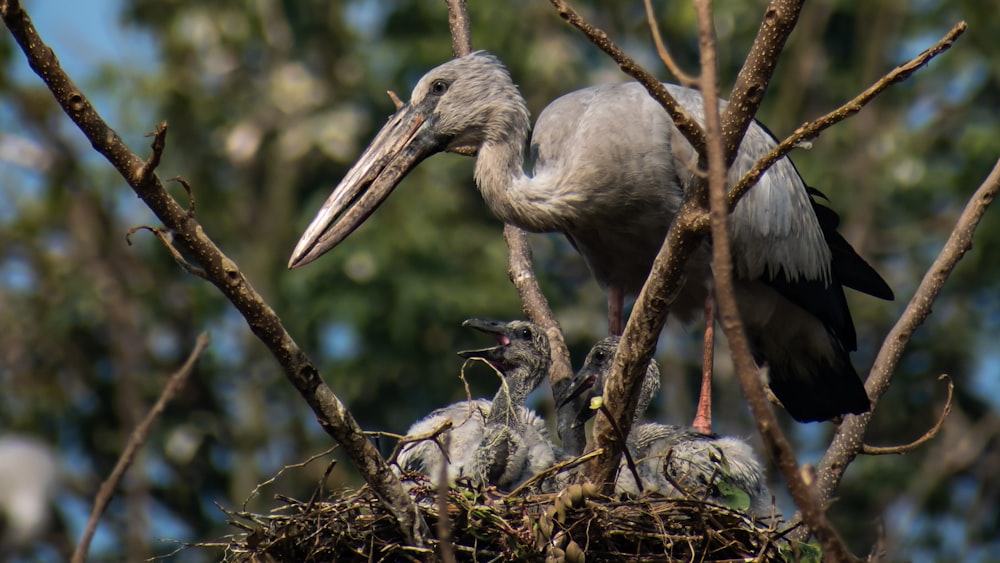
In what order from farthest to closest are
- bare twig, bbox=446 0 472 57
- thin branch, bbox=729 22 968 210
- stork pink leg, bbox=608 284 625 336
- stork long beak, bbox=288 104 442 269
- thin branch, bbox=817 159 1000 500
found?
bare twig, bbox=446 0 472 57 → stork pink leg, bbox=608 284 625 336 → stork long beak, bbox=288 104 442 269 → thin branch, bbox=817 159 1000 500 → thin branch, bbox=729 22 968 210

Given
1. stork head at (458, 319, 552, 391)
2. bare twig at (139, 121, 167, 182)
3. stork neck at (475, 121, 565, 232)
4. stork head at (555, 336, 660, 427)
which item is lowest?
stork head at (555, 336, 660, 427)

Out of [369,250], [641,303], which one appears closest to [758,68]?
[641,303]

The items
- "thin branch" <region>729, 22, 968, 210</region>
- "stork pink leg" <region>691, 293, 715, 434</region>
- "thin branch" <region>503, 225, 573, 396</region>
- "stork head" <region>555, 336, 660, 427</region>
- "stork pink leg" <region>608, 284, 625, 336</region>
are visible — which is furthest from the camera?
"stork pink leg" <region>608, 284, 625, 336</region>

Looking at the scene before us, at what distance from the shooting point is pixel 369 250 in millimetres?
12906

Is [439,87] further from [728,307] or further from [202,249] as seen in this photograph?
[728,307]

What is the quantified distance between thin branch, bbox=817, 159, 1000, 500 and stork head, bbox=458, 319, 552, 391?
51.3 inches

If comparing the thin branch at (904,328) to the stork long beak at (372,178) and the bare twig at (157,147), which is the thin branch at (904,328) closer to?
the stork long beak at (372,178)

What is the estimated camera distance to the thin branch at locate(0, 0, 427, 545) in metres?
3.72

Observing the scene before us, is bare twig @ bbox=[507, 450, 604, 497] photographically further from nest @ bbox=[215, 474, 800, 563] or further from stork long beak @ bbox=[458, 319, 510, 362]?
stork long beak @ bbox=[458, 319, 510, 362]

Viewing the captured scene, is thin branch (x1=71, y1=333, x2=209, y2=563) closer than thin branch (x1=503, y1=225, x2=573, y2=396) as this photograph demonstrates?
Yes

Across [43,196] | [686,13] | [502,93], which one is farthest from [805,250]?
[43,196]

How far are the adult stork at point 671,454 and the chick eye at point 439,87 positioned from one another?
4.43ft

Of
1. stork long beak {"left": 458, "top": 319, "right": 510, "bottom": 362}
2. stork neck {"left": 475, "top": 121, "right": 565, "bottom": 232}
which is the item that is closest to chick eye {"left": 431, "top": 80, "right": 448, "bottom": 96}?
stork neck {"left": 475, "top": 121, "right": 565, "bottom": 232}

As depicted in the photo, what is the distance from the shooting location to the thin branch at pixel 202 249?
3.72 meters
